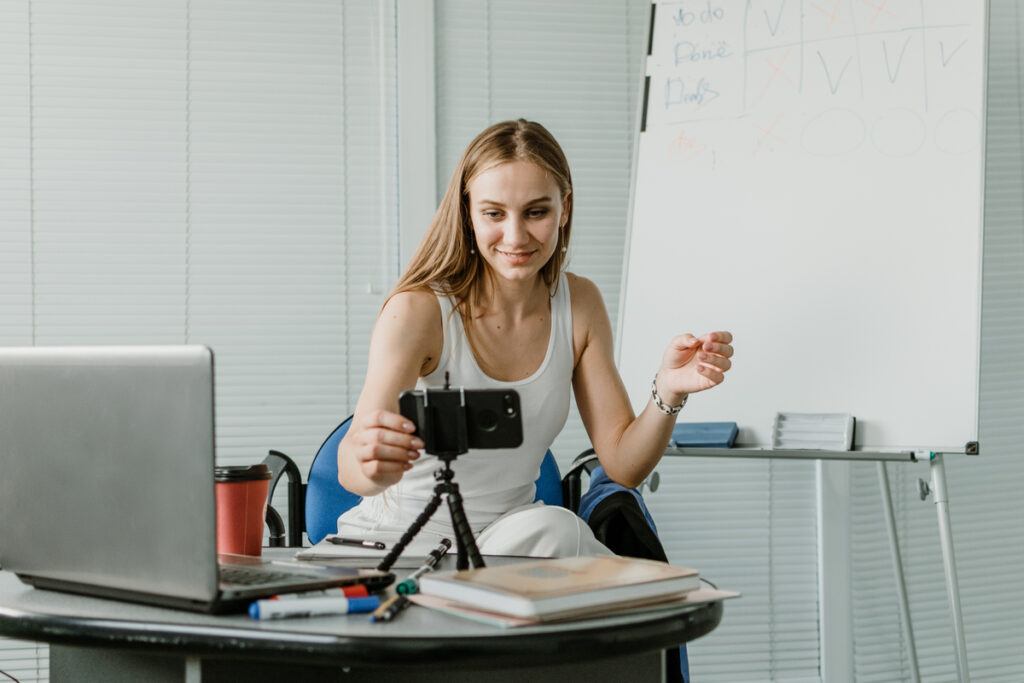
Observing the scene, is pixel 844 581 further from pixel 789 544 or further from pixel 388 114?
pixel 388 114

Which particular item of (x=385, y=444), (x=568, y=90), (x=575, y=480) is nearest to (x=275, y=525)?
(x=575, y=480)

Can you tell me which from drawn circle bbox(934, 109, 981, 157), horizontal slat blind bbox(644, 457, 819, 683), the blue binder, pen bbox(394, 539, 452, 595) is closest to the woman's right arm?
pen bbox(394, 539, 452, 595)

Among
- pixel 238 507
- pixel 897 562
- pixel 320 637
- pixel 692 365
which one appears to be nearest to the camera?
pixel 320 637

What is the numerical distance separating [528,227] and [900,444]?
879 millimetres

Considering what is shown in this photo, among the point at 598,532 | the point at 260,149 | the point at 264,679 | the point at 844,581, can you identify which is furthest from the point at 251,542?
the point at 844,581

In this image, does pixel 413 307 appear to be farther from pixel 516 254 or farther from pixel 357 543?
pixel 357 543

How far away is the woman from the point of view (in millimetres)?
1479

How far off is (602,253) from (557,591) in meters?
1.93

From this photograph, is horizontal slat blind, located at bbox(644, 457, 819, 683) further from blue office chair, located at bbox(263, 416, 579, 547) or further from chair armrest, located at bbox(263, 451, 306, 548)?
chair armrest, located at bbox(263, 451, 306, 548)

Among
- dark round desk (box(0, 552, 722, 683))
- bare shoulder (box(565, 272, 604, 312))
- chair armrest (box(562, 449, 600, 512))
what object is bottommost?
chair armrest (box(562, 449, 600, 512))

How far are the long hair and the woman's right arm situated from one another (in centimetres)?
5

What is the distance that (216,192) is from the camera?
2.50 m

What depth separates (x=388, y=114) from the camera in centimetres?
258

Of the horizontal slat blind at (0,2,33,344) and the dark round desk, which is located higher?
the horizontal slat blind at (0,2,33,344)
